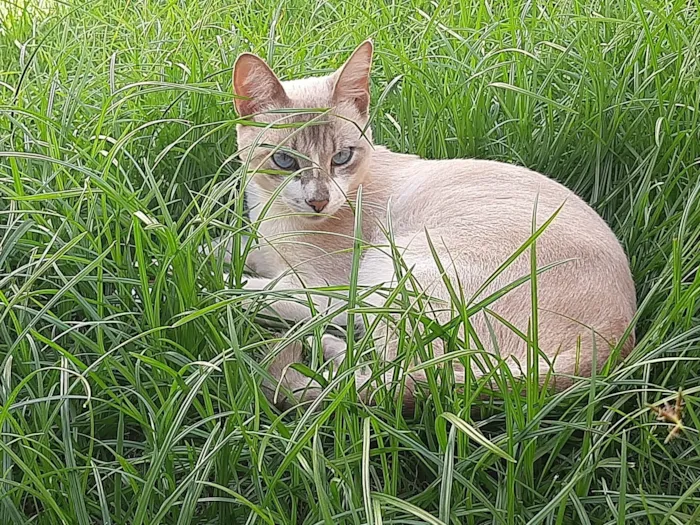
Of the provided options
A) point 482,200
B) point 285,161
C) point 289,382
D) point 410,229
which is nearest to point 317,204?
point 285,161

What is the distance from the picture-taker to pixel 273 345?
1535 mm

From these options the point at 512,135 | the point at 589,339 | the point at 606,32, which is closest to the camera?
the point at 589,339

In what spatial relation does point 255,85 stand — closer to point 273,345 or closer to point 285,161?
point 285,161

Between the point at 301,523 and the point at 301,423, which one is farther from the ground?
the point at 301,423

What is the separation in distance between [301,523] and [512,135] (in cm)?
132

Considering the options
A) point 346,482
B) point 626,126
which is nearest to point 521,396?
point 346,482

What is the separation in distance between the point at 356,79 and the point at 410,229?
375 millimetres

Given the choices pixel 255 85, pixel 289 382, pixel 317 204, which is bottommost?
pixel 289 382

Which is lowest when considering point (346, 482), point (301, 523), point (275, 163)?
point (301, 523)

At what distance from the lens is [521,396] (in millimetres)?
1324

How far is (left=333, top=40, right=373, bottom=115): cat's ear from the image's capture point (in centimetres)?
191

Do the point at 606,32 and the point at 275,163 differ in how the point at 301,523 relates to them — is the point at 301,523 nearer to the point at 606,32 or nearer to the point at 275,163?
the point at 275,163

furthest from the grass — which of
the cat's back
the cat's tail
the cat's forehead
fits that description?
the cat's forehead

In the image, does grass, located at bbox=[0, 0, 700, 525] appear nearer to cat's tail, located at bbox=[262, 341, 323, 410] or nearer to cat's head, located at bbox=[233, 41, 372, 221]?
cat's tail, located at bbox=[262, 341, 323, 410]
